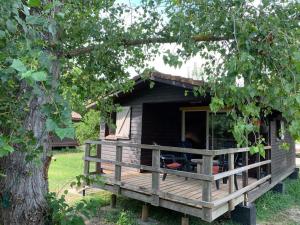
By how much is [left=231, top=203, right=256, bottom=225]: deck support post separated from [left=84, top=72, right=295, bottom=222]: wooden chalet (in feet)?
0.53

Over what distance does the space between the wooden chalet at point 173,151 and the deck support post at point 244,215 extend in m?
0.16

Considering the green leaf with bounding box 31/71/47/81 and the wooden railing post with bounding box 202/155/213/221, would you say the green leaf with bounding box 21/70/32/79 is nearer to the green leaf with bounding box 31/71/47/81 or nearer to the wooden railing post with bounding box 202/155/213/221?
the green leaf with bounding box 31/71/47/81

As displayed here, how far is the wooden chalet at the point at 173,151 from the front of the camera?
573cm

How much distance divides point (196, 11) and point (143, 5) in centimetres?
144

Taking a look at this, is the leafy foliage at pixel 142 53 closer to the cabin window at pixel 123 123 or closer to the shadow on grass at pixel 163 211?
the shadow on grass at pixel 163 211

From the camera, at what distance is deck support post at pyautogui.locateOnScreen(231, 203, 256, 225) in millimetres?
5535

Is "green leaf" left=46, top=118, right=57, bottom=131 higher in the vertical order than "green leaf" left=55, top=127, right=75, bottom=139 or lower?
higher

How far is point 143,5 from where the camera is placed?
14.4 feet

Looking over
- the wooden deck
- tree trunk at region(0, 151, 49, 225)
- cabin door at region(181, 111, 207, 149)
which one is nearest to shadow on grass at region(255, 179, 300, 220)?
the wooden deck

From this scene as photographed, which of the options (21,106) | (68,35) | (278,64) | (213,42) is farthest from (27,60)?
(68,35)

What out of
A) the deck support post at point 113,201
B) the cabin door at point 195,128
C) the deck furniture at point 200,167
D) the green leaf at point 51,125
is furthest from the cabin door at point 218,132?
the green leaf at point 51,125

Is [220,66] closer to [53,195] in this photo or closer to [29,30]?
[29,30]

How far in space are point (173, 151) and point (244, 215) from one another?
1.87m

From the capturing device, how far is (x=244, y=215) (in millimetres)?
5609
